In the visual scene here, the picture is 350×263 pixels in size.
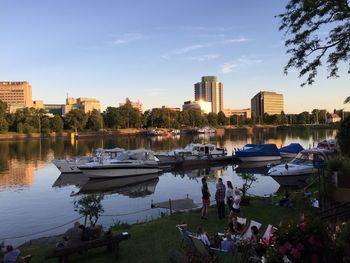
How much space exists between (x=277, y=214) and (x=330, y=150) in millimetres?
36798

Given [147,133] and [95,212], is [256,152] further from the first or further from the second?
[147,133]

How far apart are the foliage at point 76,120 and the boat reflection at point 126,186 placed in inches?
5186

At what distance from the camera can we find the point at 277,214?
18.8 meters

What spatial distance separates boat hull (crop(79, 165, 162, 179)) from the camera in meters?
43.6

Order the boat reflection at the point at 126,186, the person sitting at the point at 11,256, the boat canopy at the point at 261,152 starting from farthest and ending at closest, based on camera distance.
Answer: the boat canopy at the point at 261,152
the boat reflection at the point at 126,186
the person sitting at the point at 11,256

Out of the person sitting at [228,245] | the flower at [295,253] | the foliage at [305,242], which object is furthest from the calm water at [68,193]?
the flower at [295,253]

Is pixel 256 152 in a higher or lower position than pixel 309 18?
lower

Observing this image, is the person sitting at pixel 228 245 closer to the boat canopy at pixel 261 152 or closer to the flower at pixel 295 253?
the flower at pixel 295 253

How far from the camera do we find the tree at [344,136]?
15797 mm

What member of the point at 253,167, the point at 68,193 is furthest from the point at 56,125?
the point at 68,193

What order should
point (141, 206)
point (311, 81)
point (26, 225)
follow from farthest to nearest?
1. point (141, 206)
2. point (26, 225)
3. point (311, 81)

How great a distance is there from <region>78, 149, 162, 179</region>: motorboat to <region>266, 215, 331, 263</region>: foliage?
128 ft

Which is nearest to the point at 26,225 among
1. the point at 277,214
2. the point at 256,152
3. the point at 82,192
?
the point at 82,192

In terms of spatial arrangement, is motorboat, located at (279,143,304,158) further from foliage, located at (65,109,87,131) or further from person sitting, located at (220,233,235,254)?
foliage, located at (65,109,87,131)
